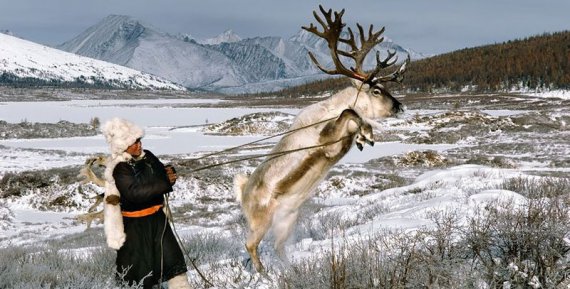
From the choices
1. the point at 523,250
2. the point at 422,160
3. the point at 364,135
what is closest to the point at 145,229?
the point at 364,135

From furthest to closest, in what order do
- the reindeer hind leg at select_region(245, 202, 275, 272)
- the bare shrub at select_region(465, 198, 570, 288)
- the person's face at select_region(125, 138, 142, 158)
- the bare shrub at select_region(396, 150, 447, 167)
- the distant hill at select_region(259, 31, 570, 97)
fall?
1. the distant hill at select_region(259, 31, 570, 97)
2. the bare shrub at select_region(396, 150, 447, 167)
3. the reindeer hind leg at select_region(245, 202, 275, 272)
4. the person's face at select_region(125, 138, 142, 158)
5. the bare shrub at select_region(465, 198, 570, 288)

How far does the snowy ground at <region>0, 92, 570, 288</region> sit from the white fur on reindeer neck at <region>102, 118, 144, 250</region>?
15.6 inches

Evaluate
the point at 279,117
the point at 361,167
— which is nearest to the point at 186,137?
the point at 279,117

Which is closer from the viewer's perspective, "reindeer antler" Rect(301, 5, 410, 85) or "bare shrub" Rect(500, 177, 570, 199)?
"reindeer antler" Rect(301, 5, 410, 85)

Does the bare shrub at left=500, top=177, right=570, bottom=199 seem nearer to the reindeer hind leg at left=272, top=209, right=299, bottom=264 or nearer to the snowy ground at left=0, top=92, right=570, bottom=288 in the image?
the snowy ground at left=0, top=92, right=570, bottom=288

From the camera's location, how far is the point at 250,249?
17.3 feet

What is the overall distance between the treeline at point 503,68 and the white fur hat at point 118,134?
89.5 m

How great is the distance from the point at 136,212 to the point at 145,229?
0.59ft

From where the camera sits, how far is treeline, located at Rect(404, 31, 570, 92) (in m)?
91.1

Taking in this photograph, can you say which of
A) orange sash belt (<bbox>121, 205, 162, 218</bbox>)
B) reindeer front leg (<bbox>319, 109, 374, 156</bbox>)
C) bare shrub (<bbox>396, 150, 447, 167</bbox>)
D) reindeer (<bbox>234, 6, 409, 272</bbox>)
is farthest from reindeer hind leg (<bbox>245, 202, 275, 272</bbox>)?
bare shrub (<bbox>396, 150, 447, 167</bbox>)

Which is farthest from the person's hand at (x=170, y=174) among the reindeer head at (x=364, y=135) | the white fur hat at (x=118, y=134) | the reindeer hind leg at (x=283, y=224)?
the reindeer head at (x=364, y=135)

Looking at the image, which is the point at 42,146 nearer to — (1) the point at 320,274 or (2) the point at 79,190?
(2) the point at 79,190

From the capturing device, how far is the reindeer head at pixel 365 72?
4703mm

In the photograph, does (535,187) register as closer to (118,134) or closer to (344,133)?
(344,133)
